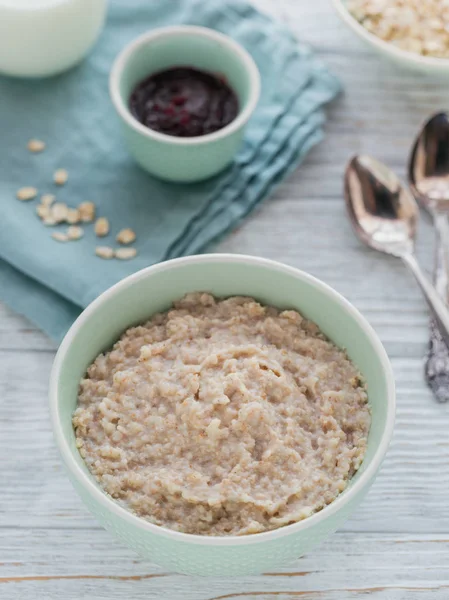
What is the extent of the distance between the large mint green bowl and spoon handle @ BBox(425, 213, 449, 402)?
0.32 metres

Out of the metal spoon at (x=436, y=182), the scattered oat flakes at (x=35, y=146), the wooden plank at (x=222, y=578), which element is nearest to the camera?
the wooden plank at (x=222, y=578)

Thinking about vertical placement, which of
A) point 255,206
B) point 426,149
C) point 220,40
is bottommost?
point 255,206

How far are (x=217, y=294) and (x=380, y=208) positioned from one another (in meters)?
0.55

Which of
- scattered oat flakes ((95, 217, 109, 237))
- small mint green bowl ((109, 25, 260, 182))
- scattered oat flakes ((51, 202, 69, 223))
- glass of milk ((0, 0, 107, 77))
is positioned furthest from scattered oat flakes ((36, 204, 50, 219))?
glass of milk ((0, 0, 107, 77))

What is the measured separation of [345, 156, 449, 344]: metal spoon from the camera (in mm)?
1920

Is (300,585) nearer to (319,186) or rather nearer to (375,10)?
(319,186)

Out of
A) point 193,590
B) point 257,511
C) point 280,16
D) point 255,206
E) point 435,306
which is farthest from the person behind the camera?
point 280,16

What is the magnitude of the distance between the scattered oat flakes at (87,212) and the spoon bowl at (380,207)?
59 cm

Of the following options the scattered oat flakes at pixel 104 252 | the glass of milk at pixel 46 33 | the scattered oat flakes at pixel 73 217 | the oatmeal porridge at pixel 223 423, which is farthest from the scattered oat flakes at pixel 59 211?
the oatmeal porridge at pixel 223 423

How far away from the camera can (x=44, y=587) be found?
4.88 ft

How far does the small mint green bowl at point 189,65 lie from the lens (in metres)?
1.89

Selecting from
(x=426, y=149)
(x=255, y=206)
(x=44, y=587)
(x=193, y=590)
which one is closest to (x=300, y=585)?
(x=193, y=590)

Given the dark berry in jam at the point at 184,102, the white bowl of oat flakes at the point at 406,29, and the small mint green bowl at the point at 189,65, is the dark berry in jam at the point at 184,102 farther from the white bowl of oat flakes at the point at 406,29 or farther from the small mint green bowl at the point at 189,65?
the white bowl of oat flakes at the point at 406,29

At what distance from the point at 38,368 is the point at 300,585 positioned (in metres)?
0.69
